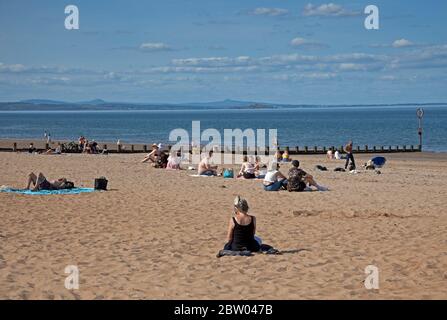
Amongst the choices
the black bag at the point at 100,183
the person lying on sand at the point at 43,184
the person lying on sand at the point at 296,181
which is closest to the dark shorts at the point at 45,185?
the person lying on sand at the point at 43,184

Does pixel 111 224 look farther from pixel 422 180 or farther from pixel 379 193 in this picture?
pixel 422 180

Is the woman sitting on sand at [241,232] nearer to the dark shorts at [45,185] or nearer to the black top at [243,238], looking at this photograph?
the black top at [243,238]

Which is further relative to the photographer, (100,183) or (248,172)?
(248,172)

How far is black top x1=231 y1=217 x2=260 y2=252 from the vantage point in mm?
10089

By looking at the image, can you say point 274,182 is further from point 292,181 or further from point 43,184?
point 43,184

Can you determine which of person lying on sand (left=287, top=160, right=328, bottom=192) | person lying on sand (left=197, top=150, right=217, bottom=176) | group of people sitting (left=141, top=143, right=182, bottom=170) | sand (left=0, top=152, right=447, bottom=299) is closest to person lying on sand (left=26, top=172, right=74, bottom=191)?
sand (left=0, top=152, right=447, bottom=299)

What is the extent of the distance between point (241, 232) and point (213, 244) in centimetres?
98

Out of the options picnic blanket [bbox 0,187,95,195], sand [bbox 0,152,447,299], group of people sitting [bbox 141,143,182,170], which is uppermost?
group of people sitting [bbox 141,143,182,170]

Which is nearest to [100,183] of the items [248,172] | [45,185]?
[45,185]

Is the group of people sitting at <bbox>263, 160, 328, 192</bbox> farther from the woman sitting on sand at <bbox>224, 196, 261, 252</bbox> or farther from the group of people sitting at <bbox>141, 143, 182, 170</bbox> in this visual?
the woman sitting on sand at <bbox>224, 196, 261, 252</bbox>

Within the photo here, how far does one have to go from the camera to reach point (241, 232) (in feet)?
33.2

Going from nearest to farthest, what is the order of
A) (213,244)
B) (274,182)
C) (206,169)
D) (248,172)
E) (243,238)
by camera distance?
(243,238)
(213,244)
(274,182)
(248,172)
(206,169)

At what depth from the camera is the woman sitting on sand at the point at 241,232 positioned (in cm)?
1009
